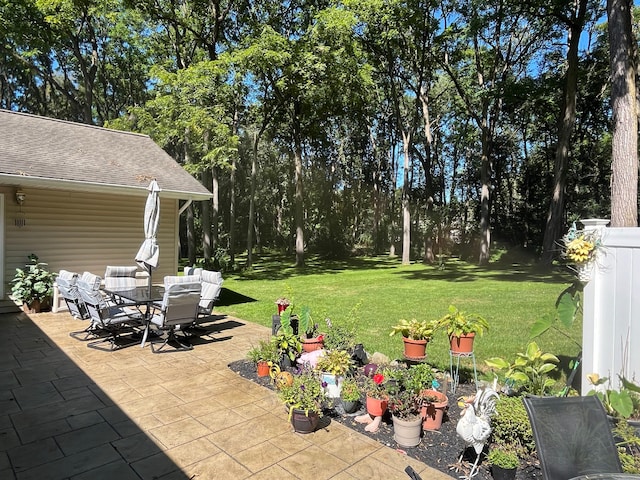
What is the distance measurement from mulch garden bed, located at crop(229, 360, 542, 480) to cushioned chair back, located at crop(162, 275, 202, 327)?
2783 mm

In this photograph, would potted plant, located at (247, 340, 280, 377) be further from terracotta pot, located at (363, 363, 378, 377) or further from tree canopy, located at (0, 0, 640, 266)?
tree canopy, located at (0, 0, 640, 266)

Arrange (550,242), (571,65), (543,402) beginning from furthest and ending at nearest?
(550,242) → (571,65) → (543,402)

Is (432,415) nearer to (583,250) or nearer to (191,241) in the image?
(583,250)

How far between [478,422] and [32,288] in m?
8.70

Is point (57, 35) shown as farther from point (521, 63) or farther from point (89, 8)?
point (521, 63)

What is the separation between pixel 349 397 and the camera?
3688mm

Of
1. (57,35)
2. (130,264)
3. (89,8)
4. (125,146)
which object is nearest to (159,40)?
(89,8)

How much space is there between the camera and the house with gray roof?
816cm

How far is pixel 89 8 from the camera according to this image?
646 inches

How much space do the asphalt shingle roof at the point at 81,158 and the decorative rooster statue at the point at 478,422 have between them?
28.2ft

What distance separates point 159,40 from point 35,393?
18.0 m

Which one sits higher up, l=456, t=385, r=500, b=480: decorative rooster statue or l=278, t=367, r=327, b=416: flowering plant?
l=456, t=385, r=500, b=480: decorative rooster statue

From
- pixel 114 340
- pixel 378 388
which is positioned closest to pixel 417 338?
pixel 378 388

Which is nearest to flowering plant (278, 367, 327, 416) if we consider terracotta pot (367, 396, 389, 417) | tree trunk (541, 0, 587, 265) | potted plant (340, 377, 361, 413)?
potted plant (340, 377, 361, 413)
